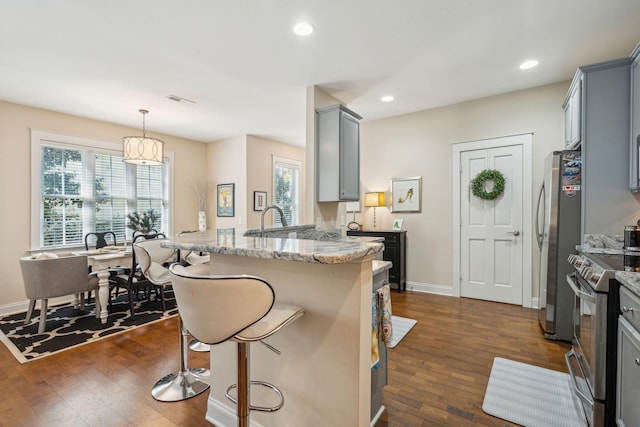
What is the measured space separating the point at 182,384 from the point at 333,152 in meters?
2.67

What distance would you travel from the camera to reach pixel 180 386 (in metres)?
2.16

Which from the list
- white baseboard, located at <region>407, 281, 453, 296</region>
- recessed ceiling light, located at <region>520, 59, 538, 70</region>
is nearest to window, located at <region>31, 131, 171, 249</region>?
white baseboard, located at <region>407, 281, 453, 296</region>

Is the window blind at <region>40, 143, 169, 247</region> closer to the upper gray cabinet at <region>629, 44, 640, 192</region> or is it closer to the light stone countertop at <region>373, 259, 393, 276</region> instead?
the light stone countertop at <region>373, 259, 393, 276</region>

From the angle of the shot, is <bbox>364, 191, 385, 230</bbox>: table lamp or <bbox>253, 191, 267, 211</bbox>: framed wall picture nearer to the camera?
Result: <bbox>364, 191, 385, 230</bbox>: table lamp

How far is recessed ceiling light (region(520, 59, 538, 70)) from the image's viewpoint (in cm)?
304

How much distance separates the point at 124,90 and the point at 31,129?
161cm

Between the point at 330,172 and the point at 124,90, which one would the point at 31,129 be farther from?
the point at 330,172

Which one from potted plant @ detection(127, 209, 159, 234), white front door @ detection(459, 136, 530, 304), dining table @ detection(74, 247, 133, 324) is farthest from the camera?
potted plant @ detection(127, 209, 159, 234)

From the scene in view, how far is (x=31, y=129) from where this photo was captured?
13.2ft

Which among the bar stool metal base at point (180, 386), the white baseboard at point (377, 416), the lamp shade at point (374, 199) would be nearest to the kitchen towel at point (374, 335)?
the white baseboard at point (377, 416)

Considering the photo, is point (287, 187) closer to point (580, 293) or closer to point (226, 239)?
point (226, 239)

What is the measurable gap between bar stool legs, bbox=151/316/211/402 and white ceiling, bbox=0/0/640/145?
232 centimetres

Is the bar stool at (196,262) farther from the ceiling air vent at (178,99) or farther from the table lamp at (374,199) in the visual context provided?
the table lamp at (374,199)

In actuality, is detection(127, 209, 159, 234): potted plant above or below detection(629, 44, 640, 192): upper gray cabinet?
below
